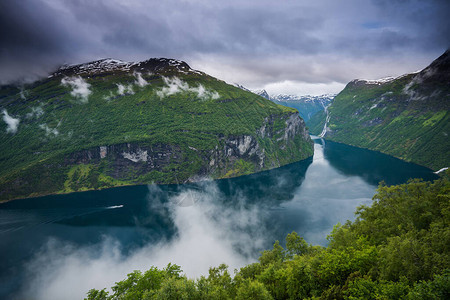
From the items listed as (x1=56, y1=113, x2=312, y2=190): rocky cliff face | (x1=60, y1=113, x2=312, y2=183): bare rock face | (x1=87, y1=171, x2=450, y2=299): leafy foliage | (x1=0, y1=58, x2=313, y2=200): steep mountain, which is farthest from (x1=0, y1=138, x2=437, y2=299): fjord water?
(x1=87, y1=171, x2=450, y2=299): leafy foliage

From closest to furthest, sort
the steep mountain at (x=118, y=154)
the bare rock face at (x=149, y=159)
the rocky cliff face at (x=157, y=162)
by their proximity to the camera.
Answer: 1. the steep mountain at (x=118, y=154)
2. the rocky cliff face at (x=157, y=162)
3. the bare rock face at (x=149, y=159)

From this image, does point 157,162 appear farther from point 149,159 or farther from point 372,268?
point 372,268

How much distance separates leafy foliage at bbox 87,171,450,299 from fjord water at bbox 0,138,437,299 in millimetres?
37034

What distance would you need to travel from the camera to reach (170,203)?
11762 cm

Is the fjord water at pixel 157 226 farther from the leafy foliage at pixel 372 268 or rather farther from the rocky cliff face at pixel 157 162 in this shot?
the leafy foliage at pixel 372 268

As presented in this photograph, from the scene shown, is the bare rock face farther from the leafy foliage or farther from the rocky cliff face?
the leafy foliage

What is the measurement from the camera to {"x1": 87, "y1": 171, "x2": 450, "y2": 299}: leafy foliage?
1769 cm

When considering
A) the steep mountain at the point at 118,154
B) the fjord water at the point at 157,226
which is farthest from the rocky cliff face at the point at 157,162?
the fjord water at the point at 157,226

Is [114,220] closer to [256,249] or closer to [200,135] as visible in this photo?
[256,249]

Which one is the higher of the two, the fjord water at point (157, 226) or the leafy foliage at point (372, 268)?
the leafy foliage at point (372, 268)

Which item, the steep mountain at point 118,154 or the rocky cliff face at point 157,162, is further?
the rocky cliff face at point 157,162

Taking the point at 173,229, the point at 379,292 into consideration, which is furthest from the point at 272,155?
the point at 379,292

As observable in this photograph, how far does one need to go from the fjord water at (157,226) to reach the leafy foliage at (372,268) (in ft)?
122

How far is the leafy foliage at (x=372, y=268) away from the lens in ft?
58.0
